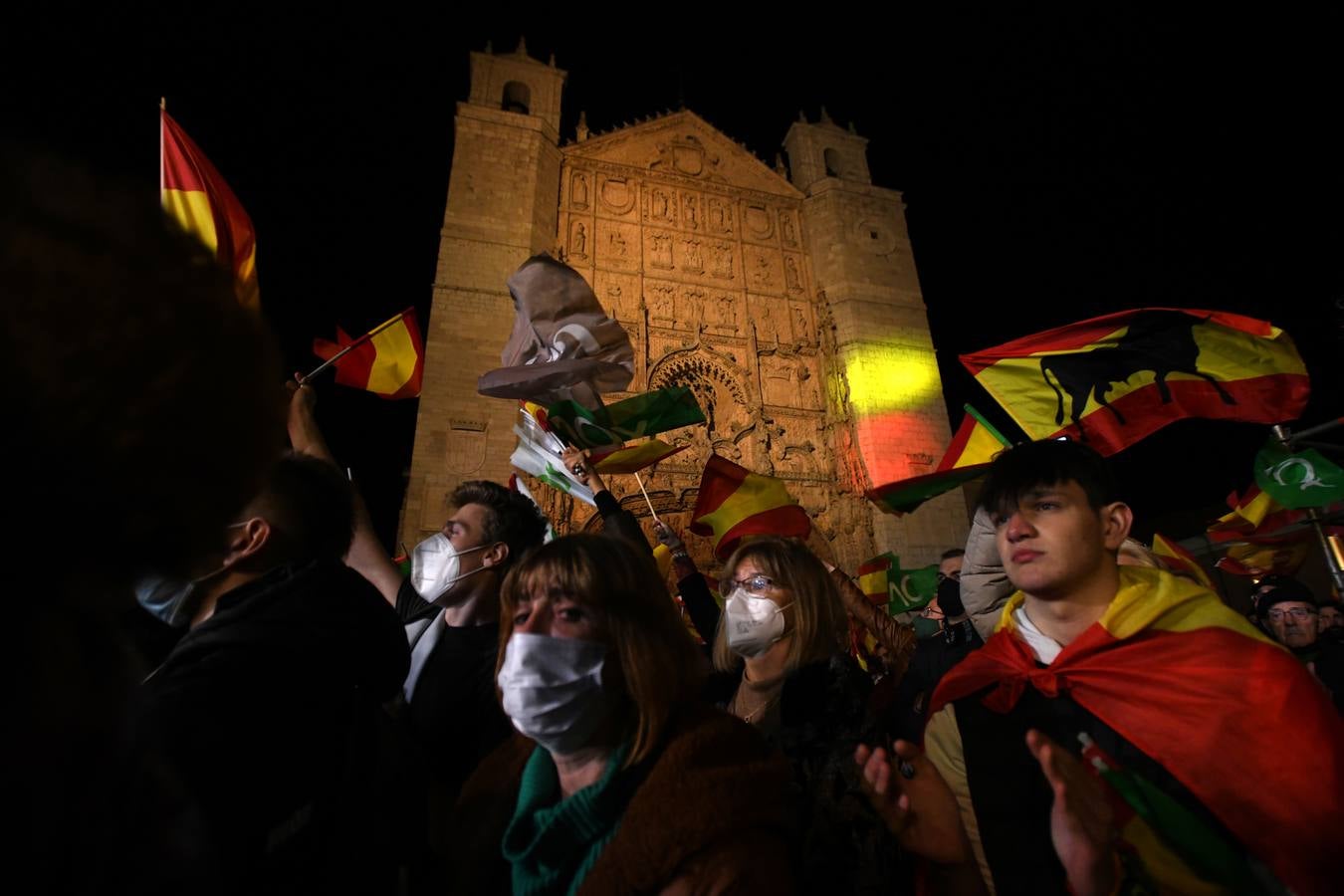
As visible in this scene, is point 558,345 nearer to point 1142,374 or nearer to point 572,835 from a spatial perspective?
point 572,835

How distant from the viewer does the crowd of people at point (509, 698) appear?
512 mm

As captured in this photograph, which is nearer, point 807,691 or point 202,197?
point 807,691

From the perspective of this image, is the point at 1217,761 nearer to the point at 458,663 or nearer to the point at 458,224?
the point at 458,663

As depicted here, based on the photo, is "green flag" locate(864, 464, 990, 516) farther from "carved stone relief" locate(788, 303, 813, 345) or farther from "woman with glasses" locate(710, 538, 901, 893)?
"carved stone relief" locate(788, 303, 813, 345)

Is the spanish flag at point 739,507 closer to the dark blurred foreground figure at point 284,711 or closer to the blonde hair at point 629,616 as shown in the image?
the blonde hair at point 629,616

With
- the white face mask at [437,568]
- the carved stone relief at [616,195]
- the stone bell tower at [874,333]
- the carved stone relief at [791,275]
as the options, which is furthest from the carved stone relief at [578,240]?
the white face mask at [437,568]

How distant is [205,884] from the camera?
61 cm

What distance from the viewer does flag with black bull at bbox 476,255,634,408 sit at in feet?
14.2

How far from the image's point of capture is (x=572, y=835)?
4.56 ft

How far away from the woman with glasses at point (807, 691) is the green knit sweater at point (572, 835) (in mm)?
607

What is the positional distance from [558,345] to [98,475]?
4.04 meters

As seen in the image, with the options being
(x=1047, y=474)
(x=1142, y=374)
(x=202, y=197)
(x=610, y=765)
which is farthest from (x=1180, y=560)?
(x=202, y=197)

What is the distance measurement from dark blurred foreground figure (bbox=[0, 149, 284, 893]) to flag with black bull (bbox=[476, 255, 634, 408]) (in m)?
3.73

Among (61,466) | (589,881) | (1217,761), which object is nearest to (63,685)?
(61,466)
